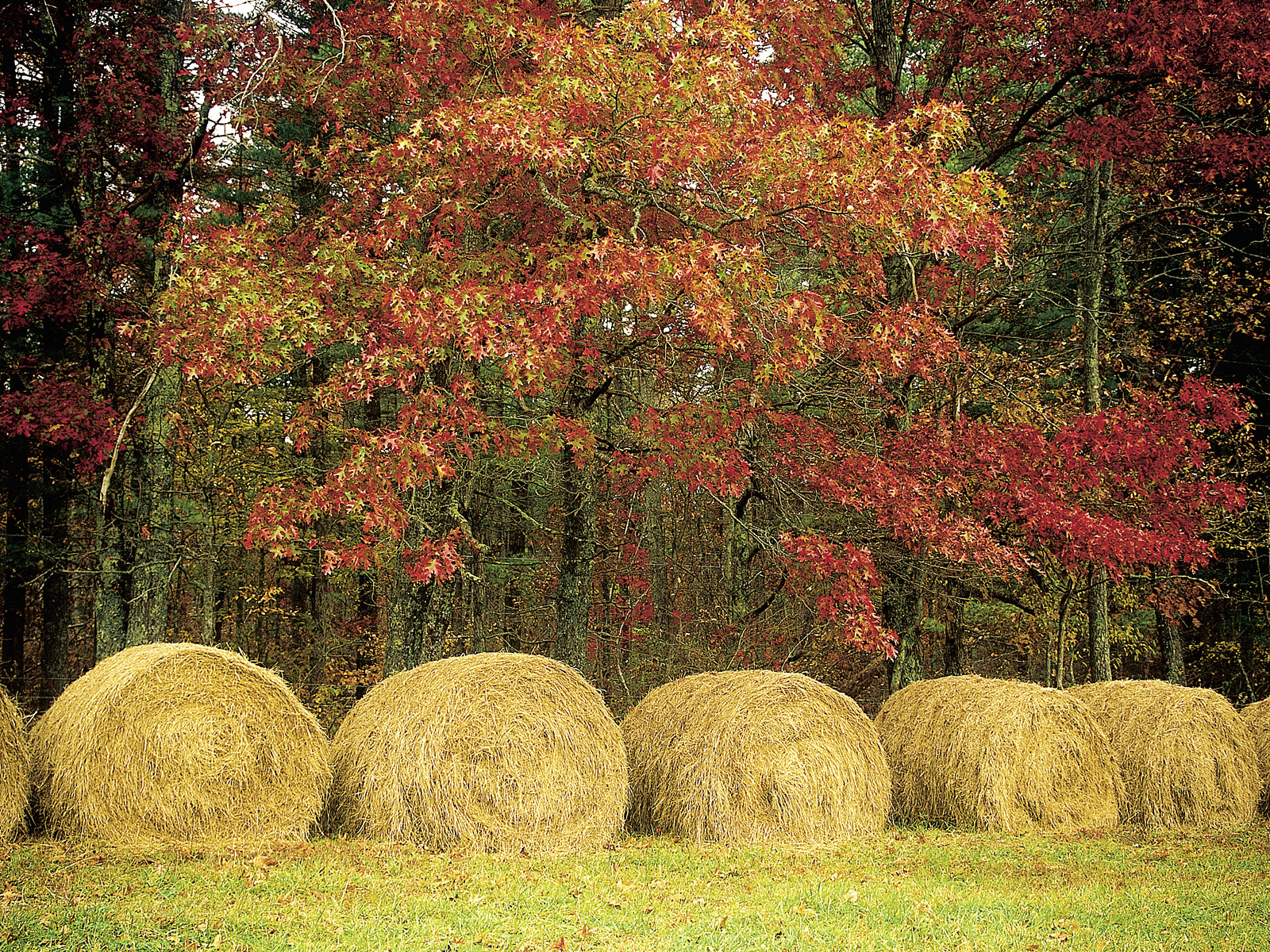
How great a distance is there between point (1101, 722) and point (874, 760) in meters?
2.75

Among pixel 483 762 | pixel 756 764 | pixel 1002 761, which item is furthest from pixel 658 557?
pixel 483 762

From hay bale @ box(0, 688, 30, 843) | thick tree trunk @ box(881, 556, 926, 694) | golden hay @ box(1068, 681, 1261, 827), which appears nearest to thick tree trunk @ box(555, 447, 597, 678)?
thick tree trunk @ box(881, 556, 926, 694)

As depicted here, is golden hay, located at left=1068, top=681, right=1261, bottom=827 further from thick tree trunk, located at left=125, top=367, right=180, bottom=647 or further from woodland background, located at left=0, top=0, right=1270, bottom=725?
thick tree trunk, located at left=125, top=367, right=180, bottom=647

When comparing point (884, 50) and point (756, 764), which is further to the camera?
point (884, 50)

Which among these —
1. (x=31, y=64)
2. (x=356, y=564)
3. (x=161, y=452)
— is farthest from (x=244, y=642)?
(x=356, y=564)

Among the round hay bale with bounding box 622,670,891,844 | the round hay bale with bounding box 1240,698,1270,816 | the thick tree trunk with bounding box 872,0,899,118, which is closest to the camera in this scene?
the round hay bale with bounding box 622,670,891,844

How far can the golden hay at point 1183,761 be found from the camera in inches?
406

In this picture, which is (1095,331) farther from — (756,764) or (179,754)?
(179,754)

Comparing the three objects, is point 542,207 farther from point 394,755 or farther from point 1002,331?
point 1002,331

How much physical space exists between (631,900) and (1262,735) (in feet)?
26.5

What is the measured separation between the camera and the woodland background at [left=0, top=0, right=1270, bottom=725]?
903cm

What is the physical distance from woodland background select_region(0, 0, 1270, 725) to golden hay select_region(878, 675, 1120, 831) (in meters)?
1.18

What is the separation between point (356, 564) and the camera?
9289 mm

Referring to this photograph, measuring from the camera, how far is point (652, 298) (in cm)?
898
